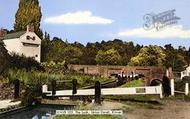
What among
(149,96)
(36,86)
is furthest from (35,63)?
(149,96)

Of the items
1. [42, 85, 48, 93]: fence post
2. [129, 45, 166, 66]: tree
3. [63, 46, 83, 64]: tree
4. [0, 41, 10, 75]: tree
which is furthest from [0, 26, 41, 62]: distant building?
[42, 85, 48, 93]: fence post

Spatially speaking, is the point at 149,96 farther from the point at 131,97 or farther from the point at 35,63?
the point at 35,63

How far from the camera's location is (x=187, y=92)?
125ft

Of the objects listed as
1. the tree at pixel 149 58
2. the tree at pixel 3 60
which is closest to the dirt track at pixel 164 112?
the tree at pixel 3 60

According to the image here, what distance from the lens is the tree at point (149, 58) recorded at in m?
100

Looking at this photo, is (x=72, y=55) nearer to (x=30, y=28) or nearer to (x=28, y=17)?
(x=28, y=17)

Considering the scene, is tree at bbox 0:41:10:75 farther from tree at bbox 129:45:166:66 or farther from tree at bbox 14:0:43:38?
tree at bbox 129:45:166:66

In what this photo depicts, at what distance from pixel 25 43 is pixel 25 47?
2.29ft

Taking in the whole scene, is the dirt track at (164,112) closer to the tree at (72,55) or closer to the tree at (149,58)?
the tree at (72,55)

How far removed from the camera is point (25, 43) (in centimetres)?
7631

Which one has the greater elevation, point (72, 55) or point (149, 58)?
point (72, 55)

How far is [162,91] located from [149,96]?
1290 millimetres

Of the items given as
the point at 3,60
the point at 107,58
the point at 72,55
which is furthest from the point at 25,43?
the point at 107,58

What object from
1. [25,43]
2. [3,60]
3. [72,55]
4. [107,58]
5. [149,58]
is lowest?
[3,60]
